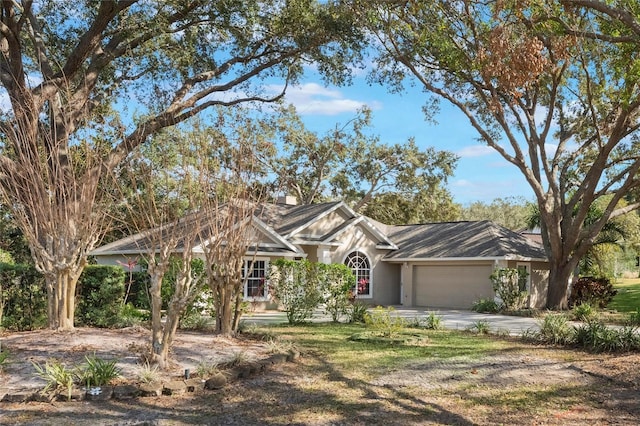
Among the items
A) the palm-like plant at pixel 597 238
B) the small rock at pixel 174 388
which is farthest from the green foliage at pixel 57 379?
the palm-like plant at pixel 597 238

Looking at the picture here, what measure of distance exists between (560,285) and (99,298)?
1756 centimetres

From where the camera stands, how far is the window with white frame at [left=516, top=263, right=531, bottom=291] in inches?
982

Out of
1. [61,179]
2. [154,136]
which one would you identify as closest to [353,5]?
[154,136]

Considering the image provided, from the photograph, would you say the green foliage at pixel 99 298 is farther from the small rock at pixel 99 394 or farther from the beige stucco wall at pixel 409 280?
the beige stucco wall at pixel 409 280

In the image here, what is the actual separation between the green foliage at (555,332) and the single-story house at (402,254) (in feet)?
40.9

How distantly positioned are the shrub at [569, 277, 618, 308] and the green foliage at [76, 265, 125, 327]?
62.4 ft

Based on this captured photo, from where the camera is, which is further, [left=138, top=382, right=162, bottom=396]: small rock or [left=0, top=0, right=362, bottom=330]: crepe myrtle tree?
[left=0, top=0, right=362, bottom=330]: crepe myrtle tree

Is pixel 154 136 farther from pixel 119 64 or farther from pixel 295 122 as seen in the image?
pixel 295 122

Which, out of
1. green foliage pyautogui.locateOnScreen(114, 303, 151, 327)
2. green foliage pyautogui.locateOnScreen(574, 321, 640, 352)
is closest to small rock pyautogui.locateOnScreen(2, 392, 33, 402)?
green foliage pyautogui.locateOnScreen(114, 303, 151, 327)

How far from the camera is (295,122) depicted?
41031mm

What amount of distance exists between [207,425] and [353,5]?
14226 mm

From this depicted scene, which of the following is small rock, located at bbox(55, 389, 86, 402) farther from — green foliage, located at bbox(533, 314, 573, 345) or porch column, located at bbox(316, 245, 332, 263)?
porch column, located at bbox(316, 245, 332, 263)

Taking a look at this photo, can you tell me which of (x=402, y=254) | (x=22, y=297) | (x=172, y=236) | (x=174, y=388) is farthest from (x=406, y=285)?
(x=174, y=388)

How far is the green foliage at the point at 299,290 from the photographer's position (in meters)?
17.7
